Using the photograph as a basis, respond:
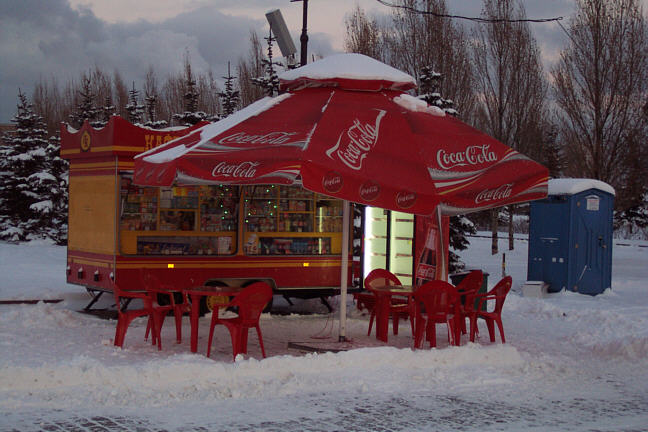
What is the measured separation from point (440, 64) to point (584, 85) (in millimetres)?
4844

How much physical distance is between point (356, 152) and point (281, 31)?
8470mm

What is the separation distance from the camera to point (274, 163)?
7559mm

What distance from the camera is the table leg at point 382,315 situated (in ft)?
32.6

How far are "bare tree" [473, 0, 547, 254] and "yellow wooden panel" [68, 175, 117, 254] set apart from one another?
18.7 m

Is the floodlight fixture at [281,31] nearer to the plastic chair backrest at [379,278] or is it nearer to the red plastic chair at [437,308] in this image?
the plastic chair backrest at [379,278]

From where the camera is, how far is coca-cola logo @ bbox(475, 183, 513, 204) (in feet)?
26.7

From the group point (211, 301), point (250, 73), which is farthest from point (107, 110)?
point (211, 301)

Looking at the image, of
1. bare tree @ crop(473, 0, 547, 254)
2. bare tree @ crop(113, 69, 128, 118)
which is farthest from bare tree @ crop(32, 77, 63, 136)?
bare tree @ crop(473, 0, 547, 254)

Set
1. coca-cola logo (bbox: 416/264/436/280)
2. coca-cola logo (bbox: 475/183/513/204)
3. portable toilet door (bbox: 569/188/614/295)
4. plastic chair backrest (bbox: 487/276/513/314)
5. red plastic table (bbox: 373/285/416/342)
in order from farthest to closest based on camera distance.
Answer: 1. portable toilet door (bbox: 569/188/614/295)
2. coca-cola logo (bbox: 416/264/436/280)
3. red plastic table (bbox: 373/285/416/342)
4. plastic chair backrest (bbox: 487/276/513/314)
5. coca-cola logo (bbox: 475/183/513/204)

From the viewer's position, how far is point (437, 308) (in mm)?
9195

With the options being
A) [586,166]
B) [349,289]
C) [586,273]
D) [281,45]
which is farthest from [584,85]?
[349,289]

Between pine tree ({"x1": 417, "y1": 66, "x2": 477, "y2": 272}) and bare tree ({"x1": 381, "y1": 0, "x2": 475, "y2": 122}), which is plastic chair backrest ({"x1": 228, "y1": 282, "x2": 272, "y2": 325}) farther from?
bare tree ({"x1": 381, "y1": 0, "x2": 475, "y2": 122})

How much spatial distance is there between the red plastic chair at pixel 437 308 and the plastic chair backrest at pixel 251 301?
1.98 meters

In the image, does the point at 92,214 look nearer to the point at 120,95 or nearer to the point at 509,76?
the point at 509,76
